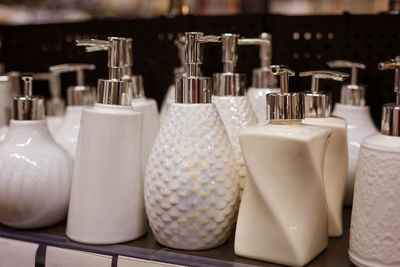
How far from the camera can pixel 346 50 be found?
674 mm

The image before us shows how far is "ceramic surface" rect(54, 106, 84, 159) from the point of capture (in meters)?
0.61

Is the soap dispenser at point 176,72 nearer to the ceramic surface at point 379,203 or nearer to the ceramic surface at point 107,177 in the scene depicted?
the ceramic surface at point 107,177

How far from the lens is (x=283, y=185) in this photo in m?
0.42

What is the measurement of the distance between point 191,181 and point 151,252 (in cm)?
8

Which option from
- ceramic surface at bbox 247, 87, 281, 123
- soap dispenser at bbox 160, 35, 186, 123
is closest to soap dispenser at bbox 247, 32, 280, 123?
ceramic surface at bbox 247, 87, 281, 123

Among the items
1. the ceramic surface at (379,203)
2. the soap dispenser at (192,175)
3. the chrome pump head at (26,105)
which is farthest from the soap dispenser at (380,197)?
the chrome pump head at (26,105)

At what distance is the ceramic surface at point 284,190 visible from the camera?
41 centimetres

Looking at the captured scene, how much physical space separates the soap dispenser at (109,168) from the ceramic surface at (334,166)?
0.60ft

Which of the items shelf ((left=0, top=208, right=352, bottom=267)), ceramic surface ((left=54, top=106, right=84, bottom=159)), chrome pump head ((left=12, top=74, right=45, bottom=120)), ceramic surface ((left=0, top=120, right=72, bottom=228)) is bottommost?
shelf ((left=0, top=208, right=352, bottom=267))

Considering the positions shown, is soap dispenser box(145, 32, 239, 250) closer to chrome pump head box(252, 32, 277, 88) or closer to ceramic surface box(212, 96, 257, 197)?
ceramic surface box(212, 96, 257, 197)

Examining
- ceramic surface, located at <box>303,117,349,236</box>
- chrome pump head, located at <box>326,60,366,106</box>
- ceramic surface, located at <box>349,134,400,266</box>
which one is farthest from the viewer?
chrome pump head, located at <box>326,60,366,106</box>

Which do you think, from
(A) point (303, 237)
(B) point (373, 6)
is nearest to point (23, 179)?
(A) point (303, 237)

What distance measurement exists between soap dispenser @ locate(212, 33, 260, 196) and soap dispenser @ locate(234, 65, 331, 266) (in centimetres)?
8

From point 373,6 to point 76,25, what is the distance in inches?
26.2
